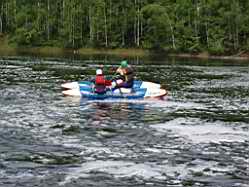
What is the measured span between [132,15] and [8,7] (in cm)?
3137

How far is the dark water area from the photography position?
46.0 feet

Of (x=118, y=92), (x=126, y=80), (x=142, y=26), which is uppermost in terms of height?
(x=142, y=26)

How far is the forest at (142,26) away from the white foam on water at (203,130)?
223ft

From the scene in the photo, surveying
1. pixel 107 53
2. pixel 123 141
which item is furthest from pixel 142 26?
pixel 123 141

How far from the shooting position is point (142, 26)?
102 m

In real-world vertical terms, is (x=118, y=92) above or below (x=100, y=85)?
below

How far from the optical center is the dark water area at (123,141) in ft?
46.0

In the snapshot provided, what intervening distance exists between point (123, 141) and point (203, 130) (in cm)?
386

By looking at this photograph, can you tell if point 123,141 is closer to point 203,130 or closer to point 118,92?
point 203,130

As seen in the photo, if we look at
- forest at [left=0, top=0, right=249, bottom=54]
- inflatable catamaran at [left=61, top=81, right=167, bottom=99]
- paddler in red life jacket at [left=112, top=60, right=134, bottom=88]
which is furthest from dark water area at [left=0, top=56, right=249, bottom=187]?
forest at [left=0, top=0, right=249, bottom=54]

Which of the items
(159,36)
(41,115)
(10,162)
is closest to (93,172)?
(10,162)

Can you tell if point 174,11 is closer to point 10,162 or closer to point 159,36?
point 159,36

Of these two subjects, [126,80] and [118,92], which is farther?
[126,80]

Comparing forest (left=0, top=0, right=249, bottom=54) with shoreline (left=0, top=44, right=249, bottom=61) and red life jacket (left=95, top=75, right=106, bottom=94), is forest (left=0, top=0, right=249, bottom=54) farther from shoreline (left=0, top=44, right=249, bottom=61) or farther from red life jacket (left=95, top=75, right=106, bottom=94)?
red life jacket (left=95, top=75, right=106, bottom=94)
